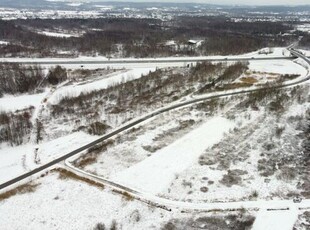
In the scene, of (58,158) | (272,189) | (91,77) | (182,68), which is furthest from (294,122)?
(91,77)

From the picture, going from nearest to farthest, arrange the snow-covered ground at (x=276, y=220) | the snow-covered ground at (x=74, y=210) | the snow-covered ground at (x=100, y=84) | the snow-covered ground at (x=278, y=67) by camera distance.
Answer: the snow-covered ground at (x=276, y=220) → the snow-covered ground at (x=74, y=210) → the snow-covered ground at (x=100, y=84) → the snow-covered ground at (x=278, y=67)

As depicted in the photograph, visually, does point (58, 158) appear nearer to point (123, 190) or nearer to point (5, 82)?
point (123, 190)

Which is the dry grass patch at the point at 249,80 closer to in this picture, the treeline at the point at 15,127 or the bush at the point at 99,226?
the treeline at the point at 15,127

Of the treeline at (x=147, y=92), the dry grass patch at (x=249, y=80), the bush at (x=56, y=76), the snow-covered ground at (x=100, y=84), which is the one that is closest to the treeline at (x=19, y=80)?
the bush at (x=56, y=76)

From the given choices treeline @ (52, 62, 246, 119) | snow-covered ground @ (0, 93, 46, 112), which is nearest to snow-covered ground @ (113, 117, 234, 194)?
treeline @ (52, 62, 246, 119)

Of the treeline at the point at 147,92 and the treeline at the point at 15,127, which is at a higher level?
the treeline at the point at 147,92

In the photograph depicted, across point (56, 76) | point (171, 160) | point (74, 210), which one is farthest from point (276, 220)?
point (56, 76)
